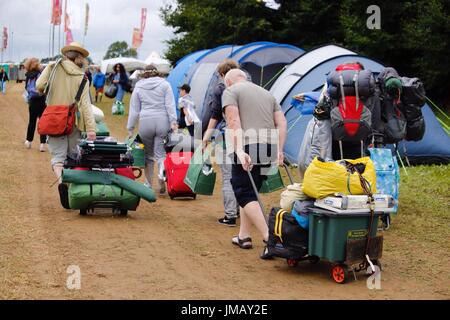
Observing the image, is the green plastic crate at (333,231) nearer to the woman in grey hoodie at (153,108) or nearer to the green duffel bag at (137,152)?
the woman in grey hoodie at (153,108)

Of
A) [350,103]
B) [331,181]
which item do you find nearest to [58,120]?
[350,103]

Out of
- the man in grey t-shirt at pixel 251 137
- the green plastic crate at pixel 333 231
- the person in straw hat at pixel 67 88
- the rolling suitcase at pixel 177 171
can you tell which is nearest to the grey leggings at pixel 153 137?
the rolling suitcase at pixel 177 171

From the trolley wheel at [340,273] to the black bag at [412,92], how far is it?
3218mm


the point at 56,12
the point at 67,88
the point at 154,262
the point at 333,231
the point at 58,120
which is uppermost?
the point at 56,12

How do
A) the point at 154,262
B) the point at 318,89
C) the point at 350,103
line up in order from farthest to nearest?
the point at 318,89 → the point at 350,103 → the point at 154,262

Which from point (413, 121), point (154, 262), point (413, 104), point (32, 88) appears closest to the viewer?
point (154, 262)

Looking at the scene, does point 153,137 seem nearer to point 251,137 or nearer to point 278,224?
point 251,137

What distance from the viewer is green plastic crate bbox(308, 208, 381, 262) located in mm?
5961

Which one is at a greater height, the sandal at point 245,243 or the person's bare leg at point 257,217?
the person's bare leg at point 257,217

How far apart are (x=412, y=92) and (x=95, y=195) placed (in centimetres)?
382

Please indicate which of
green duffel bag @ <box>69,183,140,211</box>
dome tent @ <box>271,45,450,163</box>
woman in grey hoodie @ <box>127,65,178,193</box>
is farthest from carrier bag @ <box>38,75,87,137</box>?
dome tent @ <box>271,45,450,163</box>

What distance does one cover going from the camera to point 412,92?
858 cm

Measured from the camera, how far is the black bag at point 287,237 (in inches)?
245
